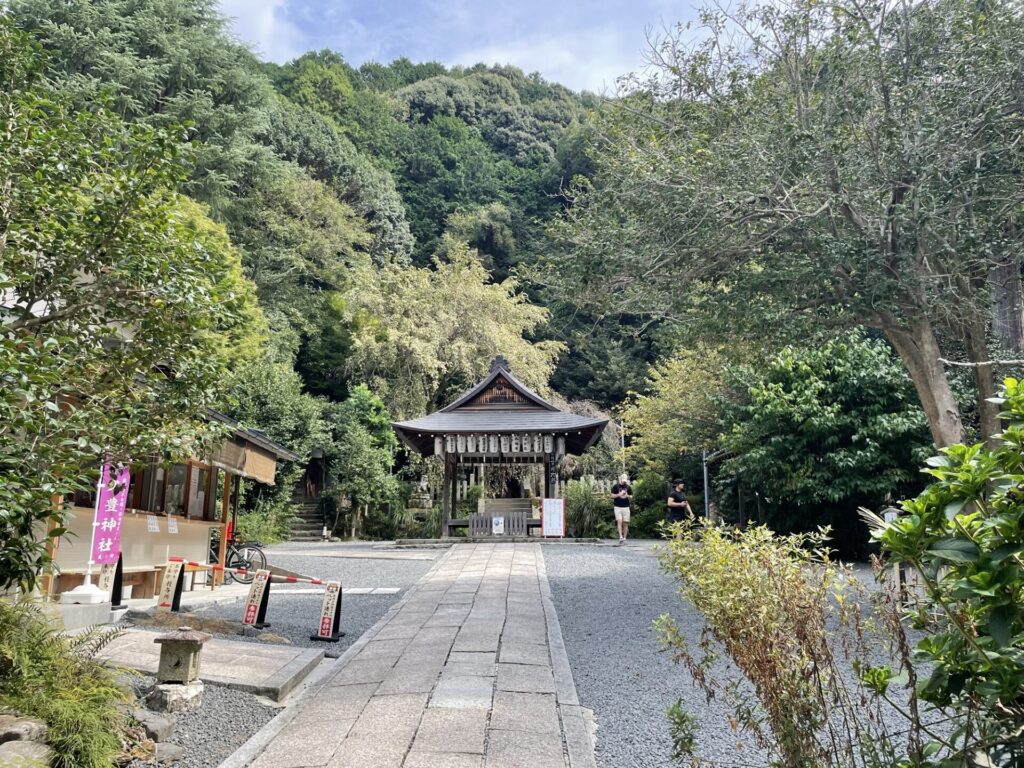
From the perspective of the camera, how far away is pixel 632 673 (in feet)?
13.5

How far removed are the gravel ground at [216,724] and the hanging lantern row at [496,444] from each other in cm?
1291

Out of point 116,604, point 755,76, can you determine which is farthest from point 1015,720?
point 755,76

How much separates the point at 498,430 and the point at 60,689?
1372cm

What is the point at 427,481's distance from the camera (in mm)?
23312

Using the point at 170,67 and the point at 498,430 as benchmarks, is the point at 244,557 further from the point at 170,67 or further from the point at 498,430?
the point at 170,67

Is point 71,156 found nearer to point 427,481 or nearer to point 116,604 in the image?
point 116,604


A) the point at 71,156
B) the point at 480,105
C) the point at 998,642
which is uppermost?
the point at 480,105

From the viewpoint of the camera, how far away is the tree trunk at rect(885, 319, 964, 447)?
696 cm

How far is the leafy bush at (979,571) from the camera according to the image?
1385mm

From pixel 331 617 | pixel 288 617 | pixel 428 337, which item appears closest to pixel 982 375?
pixel 331 617

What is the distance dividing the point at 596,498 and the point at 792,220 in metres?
13.4

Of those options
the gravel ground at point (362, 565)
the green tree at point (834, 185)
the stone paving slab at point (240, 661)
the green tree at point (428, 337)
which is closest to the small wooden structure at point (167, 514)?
the gravel ground at point (362, 565)

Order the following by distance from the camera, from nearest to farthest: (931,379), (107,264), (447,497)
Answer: (107,264) < (931,379) < (447,497)

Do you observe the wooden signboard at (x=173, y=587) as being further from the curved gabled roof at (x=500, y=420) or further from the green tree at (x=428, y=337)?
the green tree at (x=428, y=337)
